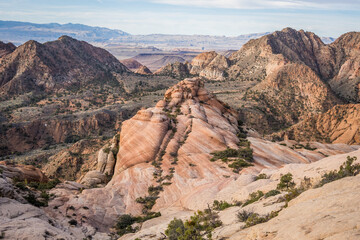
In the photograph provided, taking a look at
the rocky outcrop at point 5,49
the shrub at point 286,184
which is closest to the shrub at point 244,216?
the shrub at point 286,184

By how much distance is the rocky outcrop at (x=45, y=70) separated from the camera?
15620cm

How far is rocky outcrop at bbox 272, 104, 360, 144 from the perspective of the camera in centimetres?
6343

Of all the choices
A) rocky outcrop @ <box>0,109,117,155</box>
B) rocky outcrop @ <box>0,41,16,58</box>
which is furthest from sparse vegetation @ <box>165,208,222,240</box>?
rocky outcrop @ <box>0,41,16,58</box>

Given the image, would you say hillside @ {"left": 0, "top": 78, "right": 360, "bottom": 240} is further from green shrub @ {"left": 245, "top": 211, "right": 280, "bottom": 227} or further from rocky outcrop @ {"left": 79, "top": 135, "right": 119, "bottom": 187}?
rocky outcrop @ {"left": 79, "top": 135, "right": 119, "bottom": 187}

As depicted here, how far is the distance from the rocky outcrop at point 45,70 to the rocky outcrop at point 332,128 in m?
135

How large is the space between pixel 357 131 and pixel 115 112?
8765 cm

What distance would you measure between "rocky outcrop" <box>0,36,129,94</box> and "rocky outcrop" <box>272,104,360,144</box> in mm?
135411

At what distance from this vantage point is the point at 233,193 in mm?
24016

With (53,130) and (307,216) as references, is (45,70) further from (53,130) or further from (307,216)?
(307,216)

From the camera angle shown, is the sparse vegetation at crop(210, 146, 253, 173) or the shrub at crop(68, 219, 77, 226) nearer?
the shrub at crop(68, 219, 77, 226)

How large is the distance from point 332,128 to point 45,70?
16433cm

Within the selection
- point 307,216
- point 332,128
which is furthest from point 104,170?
point 332,128

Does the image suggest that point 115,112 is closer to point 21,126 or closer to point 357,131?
point 21,126

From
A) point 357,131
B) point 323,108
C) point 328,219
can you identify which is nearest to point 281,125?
point 323,108
